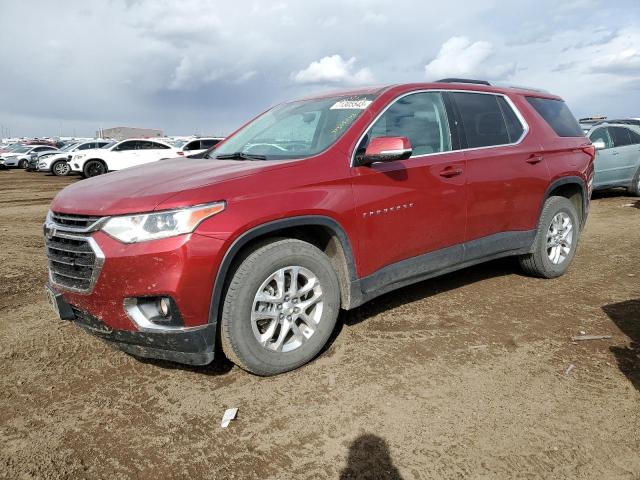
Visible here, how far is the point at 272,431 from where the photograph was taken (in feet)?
7.81

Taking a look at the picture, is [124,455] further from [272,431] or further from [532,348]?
[532,348]

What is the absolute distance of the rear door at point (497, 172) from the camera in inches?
149

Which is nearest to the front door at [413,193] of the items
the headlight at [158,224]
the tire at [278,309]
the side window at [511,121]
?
the tire at [278,309]

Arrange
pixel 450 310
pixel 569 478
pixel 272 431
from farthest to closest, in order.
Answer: pixel 450 310 → pixel 272 431 → pixel 569 478

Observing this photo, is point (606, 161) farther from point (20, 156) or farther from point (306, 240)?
point (20, 156)

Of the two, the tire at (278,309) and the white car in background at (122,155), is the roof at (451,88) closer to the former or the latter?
the tire at (278,309)

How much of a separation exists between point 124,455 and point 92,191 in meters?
1.50

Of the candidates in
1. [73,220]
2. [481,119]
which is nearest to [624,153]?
[481,119]

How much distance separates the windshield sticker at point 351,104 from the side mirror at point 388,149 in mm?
465

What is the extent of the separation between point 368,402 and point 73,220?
191 centimetres

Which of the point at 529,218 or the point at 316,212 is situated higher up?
the point at 316,212

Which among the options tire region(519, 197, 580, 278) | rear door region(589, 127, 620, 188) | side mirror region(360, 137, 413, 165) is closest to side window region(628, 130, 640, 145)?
rear door region(589, 127, 620, 188)

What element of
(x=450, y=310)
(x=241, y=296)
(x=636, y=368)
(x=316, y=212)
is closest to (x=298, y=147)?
(x=316, y=212)

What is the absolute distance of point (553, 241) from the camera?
183 inches
